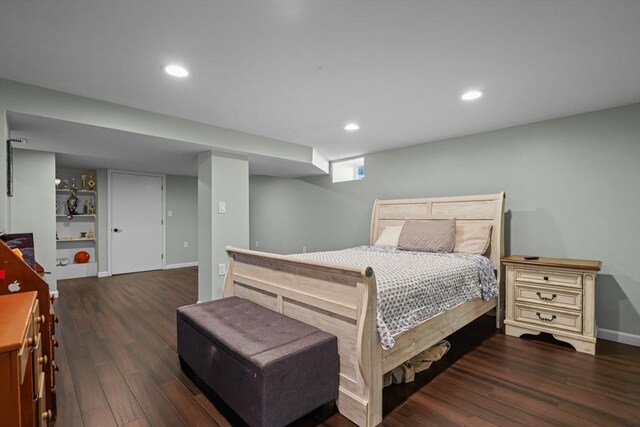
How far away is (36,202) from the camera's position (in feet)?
13.2

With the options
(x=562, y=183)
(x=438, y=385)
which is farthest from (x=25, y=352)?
(x=562, y=183)

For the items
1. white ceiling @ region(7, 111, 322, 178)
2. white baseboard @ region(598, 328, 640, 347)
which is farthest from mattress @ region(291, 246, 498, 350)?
white ceiling @ region(7, 111, 322, 178)

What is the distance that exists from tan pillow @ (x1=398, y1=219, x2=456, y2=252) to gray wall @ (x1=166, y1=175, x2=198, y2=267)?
485 centimetres

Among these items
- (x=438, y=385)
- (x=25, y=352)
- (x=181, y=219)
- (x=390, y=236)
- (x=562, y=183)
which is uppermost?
(x=562, y=183)

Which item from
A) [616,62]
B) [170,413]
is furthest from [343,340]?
[616,62]

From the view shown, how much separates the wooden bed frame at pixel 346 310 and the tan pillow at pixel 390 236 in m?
1.23

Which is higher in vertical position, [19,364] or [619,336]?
[19,364]

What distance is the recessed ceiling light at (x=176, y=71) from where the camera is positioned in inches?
81.6

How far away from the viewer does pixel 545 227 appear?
3139 mm

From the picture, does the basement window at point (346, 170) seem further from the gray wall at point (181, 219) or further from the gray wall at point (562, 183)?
the gray wall at point (181, 219)

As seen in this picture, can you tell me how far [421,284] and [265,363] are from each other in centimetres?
118

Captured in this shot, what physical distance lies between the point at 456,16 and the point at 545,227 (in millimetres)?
2585

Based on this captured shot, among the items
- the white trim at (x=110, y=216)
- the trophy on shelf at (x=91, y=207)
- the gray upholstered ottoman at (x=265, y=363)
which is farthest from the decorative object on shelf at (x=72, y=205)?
the gray upholstered ottoman at (x=265, y=363)

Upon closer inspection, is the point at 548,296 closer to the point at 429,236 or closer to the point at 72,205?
the point at 429,236
